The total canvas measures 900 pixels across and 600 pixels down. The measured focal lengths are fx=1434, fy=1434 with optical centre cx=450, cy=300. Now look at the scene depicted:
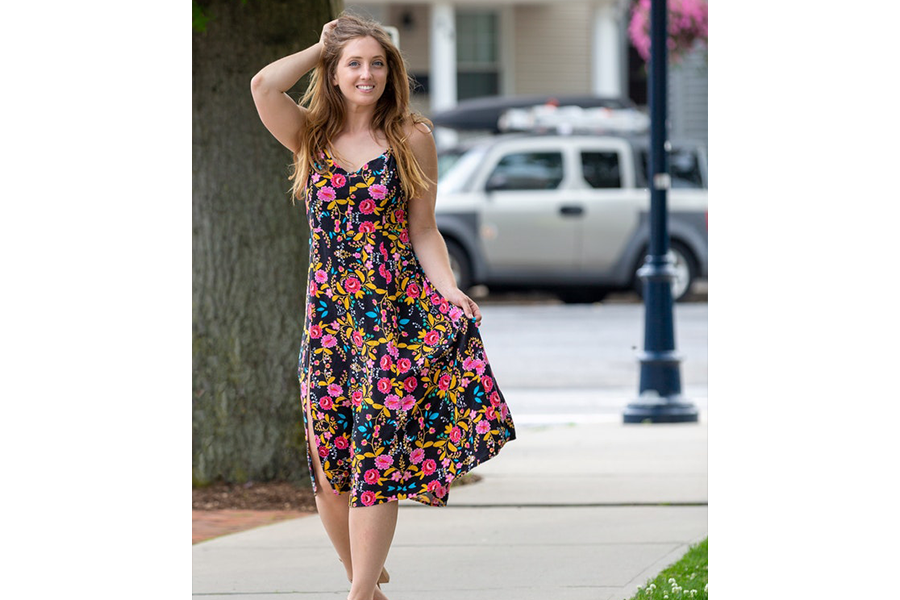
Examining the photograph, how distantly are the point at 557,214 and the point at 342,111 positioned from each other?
10.9 metres

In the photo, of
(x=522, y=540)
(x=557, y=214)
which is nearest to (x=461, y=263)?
(x=557, y=214)

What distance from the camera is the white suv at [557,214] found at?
1475cm

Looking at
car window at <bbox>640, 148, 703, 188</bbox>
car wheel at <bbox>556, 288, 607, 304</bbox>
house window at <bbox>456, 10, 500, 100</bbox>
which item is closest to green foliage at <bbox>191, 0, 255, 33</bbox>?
car window at <bbox>640, 148, 703, 188</bbox>

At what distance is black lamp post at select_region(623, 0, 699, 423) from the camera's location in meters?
8.29

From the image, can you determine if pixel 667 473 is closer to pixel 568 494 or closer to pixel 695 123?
pixel 568 494

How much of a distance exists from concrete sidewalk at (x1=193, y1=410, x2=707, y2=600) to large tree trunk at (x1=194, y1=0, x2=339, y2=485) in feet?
1.87

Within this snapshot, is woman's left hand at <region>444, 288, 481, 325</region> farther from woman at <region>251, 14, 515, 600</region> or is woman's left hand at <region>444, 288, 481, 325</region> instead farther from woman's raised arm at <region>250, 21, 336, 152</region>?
woman's raised arm at <region>250, 21, 336, 152</region>

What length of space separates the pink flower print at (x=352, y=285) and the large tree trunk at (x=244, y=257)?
7.22 feet

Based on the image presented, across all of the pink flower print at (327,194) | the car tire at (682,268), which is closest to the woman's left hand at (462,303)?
the pink flower print at (327,194)

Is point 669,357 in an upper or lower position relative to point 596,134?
lower

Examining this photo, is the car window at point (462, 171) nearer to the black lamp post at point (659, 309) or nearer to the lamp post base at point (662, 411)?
the black lamp post at point (659, 309)

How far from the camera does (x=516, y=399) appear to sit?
9.70 m
